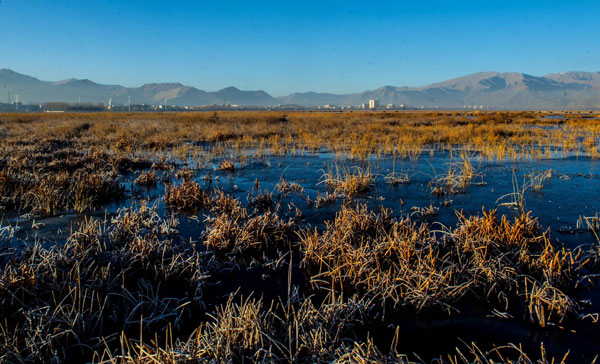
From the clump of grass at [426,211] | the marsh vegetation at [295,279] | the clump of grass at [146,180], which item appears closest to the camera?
the marsh vegetation at [295,279]

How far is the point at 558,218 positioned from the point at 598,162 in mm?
10800

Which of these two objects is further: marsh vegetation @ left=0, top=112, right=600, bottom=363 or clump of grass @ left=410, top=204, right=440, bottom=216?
clump of grass @ left=410, top=204, right=440, bottom=216

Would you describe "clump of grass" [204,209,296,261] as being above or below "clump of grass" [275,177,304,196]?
below

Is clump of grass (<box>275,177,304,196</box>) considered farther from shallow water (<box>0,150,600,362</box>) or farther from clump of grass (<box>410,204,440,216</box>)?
clump of grass (<box>410,204,440,216</box>)

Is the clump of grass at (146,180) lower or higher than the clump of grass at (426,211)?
higher

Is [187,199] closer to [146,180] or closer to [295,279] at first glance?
[146,180]

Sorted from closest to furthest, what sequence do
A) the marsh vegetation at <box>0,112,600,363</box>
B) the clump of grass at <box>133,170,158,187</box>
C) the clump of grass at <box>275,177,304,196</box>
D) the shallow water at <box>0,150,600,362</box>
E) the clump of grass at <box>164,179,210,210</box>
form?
the marsh vegetation at <box>0,112,600,363</box> → the shallow water at <box>0,150,600,362</box> → the clump of grass at <box>164,179,210,210</box> → the clump of grass at <box>275,177,304,196</box> → the clump of grass at <box>133,170,158,187</box>

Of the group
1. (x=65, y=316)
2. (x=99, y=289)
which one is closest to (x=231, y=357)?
(x=65, y=316)

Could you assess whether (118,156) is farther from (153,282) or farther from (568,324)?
(568,324)

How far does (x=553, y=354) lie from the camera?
388 centimetres

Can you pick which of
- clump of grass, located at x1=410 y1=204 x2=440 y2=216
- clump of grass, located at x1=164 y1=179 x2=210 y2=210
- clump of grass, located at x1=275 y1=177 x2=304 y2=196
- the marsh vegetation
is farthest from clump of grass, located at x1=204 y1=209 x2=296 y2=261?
clump of grass, located at x1=275 y1=177 x2=304 y2=196

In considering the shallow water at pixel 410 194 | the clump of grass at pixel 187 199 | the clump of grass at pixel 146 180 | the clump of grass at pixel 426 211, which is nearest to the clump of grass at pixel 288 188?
the shallow water at pixel 410 194

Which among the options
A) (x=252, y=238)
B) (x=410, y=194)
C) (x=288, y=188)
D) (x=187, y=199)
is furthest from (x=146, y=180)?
(x=410, y=194)

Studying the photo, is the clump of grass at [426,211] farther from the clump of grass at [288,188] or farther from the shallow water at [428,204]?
the clump of grass at [288,188]
